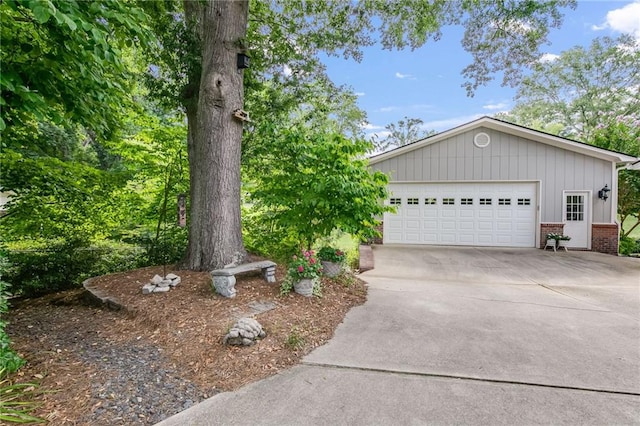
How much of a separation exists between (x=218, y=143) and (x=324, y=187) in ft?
5.66

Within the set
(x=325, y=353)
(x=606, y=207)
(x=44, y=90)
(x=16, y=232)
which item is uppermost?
(x=44, y=90)

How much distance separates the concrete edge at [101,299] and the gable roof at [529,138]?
8937 mm

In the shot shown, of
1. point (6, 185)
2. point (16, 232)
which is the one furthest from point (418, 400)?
point (16, 232)

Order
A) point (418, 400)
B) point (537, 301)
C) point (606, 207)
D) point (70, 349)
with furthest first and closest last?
point (606, 207) < point (537, 301) < point (70, 349) < point (418, 400)

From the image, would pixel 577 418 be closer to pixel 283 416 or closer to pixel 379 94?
pixel 283 416

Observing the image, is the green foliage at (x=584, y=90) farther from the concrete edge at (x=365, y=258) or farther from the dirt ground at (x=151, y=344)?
the dirt ground at (x=151, y=344)

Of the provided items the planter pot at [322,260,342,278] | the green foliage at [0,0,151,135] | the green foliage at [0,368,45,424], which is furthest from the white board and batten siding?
the green foliage at [0,368,45,424]

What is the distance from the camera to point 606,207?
9.48 meters

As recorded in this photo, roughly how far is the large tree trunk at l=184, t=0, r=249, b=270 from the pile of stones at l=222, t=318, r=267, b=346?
1.80 m

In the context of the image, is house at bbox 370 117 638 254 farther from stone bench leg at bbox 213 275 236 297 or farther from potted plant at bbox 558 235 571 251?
stone bench leg at bbox 213 275 236 297

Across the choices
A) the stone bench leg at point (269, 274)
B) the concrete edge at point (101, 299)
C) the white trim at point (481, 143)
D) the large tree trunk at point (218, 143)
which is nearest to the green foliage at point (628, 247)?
the white trim at point (481, 143)

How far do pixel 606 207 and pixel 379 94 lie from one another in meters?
11.9

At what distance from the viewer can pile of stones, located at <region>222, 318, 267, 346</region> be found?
2.89 meters

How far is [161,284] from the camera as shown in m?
4.09
